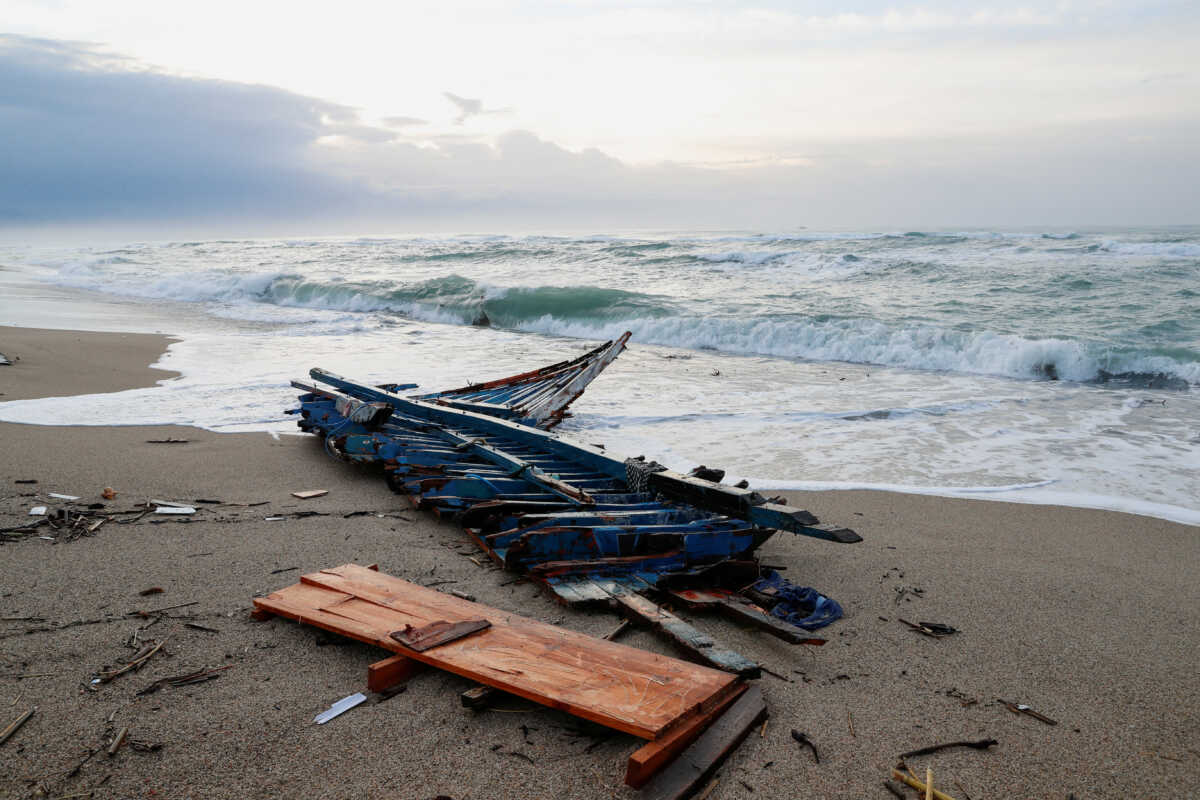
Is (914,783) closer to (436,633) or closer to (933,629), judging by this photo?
(933,629)

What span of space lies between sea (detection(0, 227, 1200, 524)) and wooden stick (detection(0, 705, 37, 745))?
510 centimetres

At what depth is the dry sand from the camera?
8.12ft

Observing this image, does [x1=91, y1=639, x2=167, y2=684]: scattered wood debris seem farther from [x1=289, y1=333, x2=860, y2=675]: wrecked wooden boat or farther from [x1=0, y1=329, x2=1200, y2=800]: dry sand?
[x1=289, y1=333, x2=860, y2=675]: wrecked wooden boat

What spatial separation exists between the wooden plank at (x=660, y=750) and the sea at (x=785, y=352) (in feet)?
12.9

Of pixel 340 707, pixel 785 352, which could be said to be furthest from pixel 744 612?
pixel 785 352

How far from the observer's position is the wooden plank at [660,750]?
7.44ft

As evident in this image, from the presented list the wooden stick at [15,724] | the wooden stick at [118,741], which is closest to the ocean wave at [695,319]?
the wooden stick at [118,741]

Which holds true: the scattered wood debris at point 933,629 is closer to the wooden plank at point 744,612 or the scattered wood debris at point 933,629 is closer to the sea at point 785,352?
the wooden plank at point 744,612

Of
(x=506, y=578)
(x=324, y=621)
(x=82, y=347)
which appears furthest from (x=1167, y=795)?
(x=82, y=347)

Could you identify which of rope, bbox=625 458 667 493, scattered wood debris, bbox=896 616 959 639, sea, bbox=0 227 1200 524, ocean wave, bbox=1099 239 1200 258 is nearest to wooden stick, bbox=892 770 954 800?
scattered wood debris, bbox=896 616 959 639

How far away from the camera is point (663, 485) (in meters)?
4.36

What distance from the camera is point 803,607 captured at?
3.73 m

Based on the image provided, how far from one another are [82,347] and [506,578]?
40.4 ft

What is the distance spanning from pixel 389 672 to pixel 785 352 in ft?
43.8
